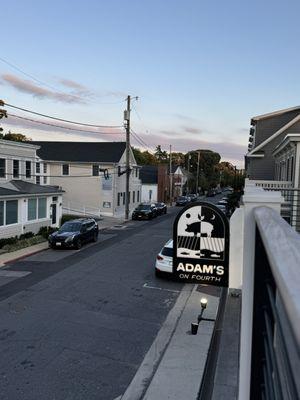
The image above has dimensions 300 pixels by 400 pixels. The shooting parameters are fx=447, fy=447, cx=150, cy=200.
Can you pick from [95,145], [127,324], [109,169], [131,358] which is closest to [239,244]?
[131,358]

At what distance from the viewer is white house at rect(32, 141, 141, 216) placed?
47938mm

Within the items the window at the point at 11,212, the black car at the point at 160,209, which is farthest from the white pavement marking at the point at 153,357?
the black car at the point at 160,209

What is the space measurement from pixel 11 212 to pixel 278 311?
1145 inches

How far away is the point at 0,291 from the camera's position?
1658cm

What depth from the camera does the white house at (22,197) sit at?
28.5m

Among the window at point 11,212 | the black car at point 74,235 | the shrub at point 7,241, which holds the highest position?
the window at point 11,212

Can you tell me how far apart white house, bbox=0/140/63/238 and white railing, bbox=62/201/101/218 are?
1096cm

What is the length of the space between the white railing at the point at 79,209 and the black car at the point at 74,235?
18337 mm

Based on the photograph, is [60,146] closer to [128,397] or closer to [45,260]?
[45,260]

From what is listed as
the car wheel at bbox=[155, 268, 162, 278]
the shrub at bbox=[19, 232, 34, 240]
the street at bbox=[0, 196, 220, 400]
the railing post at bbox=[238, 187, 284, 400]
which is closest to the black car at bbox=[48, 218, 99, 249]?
the street at bbox=[0, 196, 220, 400]

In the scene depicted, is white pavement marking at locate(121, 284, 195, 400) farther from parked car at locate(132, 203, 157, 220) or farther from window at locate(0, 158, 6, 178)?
parked car at locate(132, 203, 157, 220)

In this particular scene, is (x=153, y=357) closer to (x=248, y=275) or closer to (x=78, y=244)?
(x=248, y=275)

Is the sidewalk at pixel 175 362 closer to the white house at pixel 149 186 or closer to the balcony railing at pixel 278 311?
the balcony railing at pixel 278 311

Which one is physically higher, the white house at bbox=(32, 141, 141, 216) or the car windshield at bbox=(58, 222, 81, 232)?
the white house at bbox=(32, 141, 141, 216)
